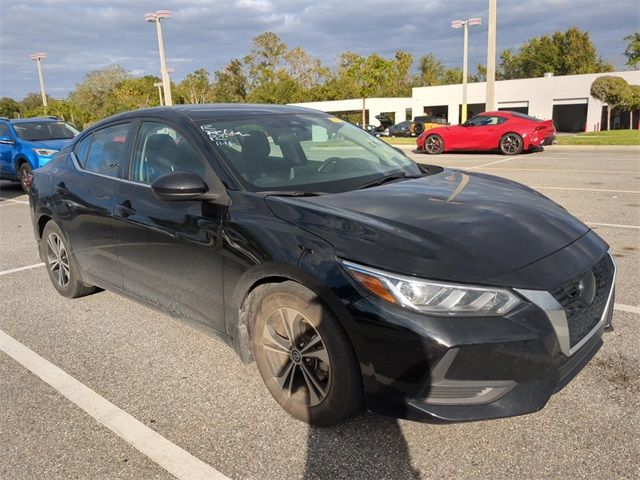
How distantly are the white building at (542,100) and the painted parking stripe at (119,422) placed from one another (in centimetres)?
4783

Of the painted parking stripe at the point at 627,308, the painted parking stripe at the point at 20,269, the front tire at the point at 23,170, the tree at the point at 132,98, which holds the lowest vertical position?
the painted parking stripe at the point at 627,308

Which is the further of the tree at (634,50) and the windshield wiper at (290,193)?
the tree at (634,50)

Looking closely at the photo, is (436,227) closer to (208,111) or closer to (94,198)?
(208,111)

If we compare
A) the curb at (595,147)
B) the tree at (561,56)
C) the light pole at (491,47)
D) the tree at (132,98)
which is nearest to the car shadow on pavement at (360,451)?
the curb at (595,147)

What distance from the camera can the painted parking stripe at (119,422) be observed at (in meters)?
2.58

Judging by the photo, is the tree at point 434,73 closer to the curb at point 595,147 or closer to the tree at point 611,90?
the tree at point 611,90

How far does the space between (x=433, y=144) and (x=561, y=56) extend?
5867 cm

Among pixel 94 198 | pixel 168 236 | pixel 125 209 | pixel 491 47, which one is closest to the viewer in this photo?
pixel 168 236

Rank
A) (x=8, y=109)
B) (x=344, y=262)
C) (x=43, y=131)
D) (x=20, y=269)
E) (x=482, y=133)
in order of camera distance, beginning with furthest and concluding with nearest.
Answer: (x=8, y=109)
(x=482, y=133)
(x=43, y=131)
(x=20, y=269)
(x=344, y=262)

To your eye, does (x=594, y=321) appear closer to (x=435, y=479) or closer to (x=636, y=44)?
(x=435, y=479)

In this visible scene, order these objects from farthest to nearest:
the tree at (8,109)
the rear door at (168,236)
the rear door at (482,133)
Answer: the tree at (8,109) → the rear door at (482,133) → the rear door at (168,236)

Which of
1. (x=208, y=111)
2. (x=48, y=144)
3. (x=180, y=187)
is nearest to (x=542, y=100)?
(x=48, y=144)

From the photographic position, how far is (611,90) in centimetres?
4009

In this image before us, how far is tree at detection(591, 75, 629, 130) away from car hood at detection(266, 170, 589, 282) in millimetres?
42720
